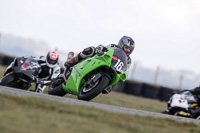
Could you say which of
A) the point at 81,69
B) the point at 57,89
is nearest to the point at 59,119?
the point at 81,69

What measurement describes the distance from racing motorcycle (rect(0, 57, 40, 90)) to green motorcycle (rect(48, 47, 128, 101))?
5.26 feet

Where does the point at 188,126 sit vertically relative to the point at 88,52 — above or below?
below

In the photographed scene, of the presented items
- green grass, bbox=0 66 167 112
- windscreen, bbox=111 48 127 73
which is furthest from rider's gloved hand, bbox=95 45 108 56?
green grass, bbox=0 66 167 112

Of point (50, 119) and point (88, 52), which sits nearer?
point (50, 119)

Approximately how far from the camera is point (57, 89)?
310 inches

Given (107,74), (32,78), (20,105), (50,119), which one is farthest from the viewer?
(32,78)

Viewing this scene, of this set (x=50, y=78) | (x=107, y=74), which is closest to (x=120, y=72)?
(x=107, y=74)

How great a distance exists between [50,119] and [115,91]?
16.6m

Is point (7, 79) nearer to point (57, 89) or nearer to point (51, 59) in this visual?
point (57, 89)

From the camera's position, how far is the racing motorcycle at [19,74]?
812cm

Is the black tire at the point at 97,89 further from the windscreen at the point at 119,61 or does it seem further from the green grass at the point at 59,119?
the green grass at the point at 59,119

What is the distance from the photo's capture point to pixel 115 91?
19875 mm

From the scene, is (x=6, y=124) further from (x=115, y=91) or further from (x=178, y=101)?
(x=115, y=91)

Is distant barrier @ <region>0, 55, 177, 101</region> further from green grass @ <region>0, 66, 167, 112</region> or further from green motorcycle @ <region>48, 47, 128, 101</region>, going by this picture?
green motorcycle @ <region>48, 47, 128, 101</region>
